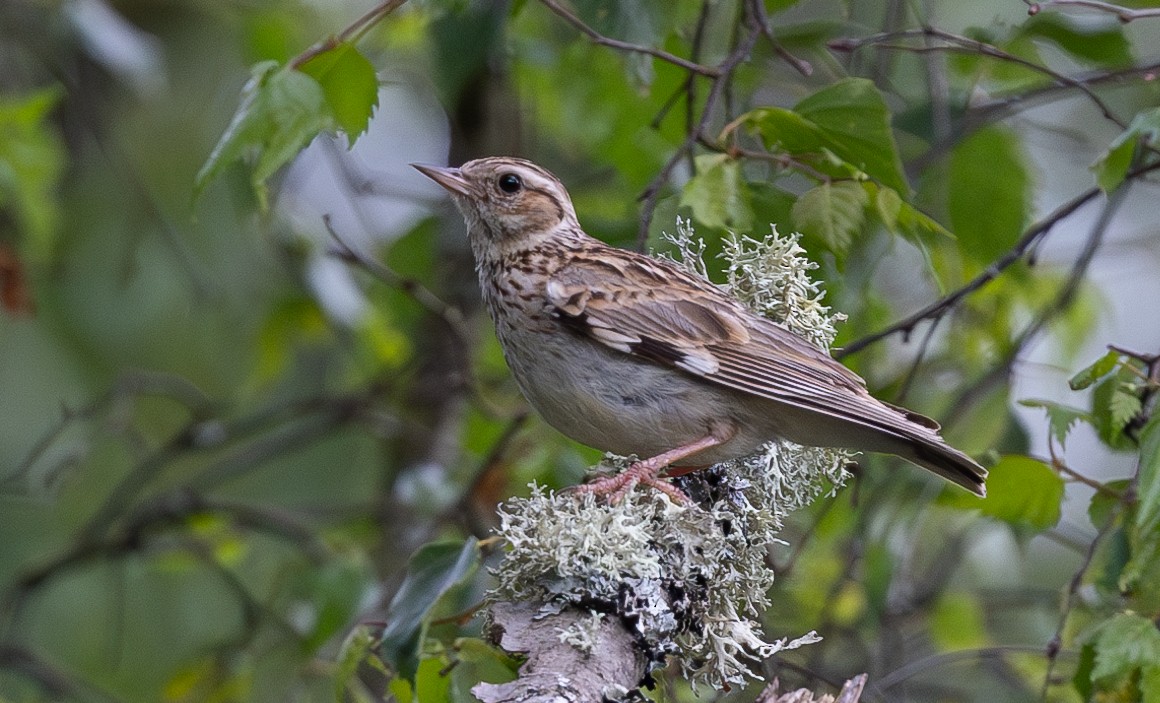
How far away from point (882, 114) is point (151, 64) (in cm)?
472

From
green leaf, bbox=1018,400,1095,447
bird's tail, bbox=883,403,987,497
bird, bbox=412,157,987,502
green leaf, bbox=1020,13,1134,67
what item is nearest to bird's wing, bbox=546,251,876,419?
bird, bbox=412,157,987,502

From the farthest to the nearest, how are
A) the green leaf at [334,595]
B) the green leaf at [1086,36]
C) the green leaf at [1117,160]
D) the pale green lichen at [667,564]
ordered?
1. the green leaf at [334,595]
2. the green leaf at [1086,36]
3. the green leaf at [1117,160]
4. the pale green lichen at [667,564]

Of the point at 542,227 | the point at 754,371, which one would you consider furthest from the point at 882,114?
the point at 542,227

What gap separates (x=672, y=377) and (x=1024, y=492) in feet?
4.51

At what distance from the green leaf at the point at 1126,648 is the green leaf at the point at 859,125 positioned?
1.51 m

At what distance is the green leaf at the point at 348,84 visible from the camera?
436 centimetres

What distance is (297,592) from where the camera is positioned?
633cm

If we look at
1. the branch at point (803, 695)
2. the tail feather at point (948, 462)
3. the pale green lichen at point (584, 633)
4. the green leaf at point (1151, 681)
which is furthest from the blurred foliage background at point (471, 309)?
the branch at point (803, 695)

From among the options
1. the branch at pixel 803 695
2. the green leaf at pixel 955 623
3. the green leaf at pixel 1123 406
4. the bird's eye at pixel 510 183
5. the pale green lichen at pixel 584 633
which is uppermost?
the bird's eye at pixel 510 183

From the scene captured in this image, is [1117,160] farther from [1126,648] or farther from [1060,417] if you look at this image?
[1126,648]

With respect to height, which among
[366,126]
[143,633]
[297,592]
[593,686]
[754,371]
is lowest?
[143,633]

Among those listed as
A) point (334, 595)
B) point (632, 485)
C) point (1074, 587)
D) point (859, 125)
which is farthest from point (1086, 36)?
point (334, 595)

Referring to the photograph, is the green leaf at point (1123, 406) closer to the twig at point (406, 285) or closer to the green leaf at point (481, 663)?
the green leaf at point (481, 663)

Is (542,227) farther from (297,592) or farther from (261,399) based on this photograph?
(261,399)
